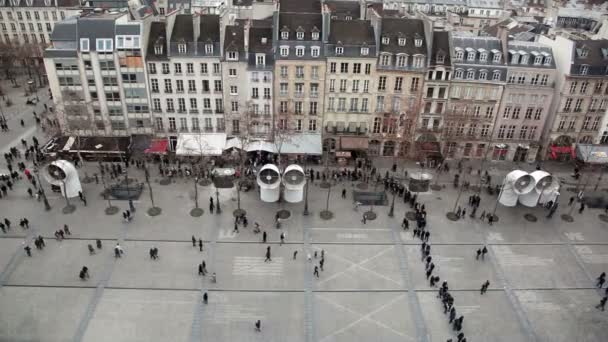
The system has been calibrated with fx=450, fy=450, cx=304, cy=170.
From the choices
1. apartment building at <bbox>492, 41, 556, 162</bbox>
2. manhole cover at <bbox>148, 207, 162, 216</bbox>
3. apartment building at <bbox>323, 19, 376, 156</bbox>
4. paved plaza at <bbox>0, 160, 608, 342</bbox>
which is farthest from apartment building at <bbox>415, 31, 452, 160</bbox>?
manhole cover at <bbox>148, 207, 162, 216</bbox>

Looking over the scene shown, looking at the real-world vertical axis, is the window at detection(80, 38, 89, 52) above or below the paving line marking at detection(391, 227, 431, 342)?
above

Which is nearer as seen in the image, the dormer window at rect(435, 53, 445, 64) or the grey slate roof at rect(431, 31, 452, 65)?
the dormer window at rect(435, 53, 445, 64)

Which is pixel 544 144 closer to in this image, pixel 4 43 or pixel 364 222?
pixel 364 222

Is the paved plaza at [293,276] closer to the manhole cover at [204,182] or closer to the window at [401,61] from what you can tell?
the manhole cover at [204,182]

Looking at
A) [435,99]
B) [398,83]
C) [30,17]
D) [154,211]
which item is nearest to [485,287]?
[435,99]

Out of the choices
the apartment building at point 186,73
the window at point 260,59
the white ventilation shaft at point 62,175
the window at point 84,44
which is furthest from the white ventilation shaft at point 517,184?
the window at point 84,44

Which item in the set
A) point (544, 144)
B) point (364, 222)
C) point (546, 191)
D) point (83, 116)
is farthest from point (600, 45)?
point (83, 116)

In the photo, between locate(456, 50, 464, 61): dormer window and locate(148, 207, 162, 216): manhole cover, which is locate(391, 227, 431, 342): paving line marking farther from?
locate(148, 207, 162, 216): manhole cover
